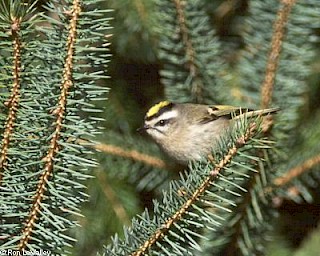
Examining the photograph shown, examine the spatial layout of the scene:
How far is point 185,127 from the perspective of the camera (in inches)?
100

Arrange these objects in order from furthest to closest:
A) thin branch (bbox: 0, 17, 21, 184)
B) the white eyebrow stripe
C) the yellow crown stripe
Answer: the white eyebrow stripe, the yellow crown stripe, thin branch (bbox: 0, 17, 21, 184)

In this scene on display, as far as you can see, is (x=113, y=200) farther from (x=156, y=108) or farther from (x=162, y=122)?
(x=162, y=122)

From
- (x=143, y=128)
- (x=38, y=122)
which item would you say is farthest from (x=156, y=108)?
(x=38, y=122)

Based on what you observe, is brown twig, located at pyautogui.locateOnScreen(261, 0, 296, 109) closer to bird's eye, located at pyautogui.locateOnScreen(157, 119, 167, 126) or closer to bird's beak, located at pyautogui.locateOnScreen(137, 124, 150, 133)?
bird's beak, located at pyautogui.locateOnScreen(137, 124, 150, 133)

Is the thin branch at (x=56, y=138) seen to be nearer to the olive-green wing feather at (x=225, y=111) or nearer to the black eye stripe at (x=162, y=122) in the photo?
the olive-green wing feather at (x=225, y=111)

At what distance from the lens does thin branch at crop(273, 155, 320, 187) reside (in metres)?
1.80

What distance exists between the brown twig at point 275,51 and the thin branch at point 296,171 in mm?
191

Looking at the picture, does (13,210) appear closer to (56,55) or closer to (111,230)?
(56,55)

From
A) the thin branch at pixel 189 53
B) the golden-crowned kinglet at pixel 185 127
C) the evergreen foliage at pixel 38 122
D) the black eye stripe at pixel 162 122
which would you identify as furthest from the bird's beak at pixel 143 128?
the evergreen foliage at pixel 38 122

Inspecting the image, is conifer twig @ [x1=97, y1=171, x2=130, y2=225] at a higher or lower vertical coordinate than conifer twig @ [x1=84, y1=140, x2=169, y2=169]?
lower

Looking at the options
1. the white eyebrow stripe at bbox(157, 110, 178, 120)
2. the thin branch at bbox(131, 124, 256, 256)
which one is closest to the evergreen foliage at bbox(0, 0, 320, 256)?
the thin branch at bbox(131, 124, 256, 256)

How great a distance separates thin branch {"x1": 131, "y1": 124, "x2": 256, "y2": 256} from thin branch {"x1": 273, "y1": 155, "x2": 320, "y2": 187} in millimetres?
623

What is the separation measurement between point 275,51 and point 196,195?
0.71 metres

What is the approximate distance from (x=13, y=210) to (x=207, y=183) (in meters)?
0.37
